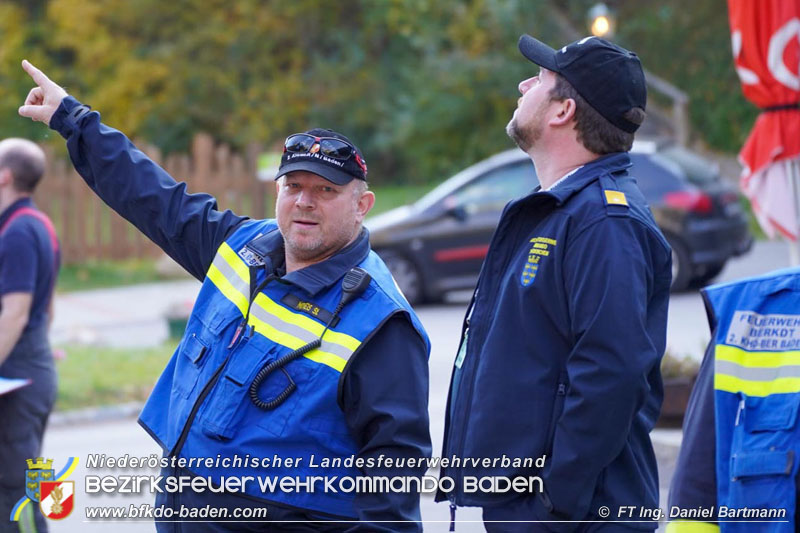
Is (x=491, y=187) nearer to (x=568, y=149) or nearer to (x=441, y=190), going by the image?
(x=441, y=190)

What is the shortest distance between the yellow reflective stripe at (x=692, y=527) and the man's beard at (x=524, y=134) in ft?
3.79

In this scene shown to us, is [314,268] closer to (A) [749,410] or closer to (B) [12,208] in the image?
(A) [749,410]

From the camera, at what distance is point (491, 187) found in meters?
14.0

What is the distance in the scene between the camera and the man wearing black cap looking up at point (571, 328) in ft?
9.27

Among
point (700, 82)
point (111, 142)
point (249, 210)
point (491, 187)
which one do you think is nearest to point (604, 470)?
point (111, 142)

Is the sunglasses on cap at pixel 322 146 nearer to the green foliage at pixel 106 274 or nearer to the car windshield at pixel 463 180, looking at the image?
the car windshield at pixel 463 180

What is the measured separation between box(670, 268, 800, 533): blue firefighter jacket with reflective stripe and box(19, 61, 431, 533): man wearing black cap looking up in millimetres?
864

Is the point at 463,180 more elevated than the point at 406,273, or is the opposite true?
the point at 463,180

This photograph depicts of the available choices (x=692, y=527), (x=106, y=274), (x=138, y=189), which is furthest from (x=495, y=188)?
(x=692, y=527)

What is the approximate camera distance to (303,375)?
3119 mm

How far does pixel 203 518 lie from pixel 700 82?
24.7 m

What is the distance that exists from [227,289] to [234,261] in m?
0.10

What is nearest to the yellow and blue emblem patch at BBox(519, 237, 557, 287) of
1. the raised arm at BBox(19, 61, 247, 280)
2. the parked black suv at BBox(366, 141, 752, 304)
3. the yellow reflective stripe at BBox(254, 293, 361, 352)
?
the yellow reflective stripe at BBox(254, 293, 361, 352)

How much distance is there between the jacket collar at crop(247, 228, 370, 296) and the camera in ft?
10.7
